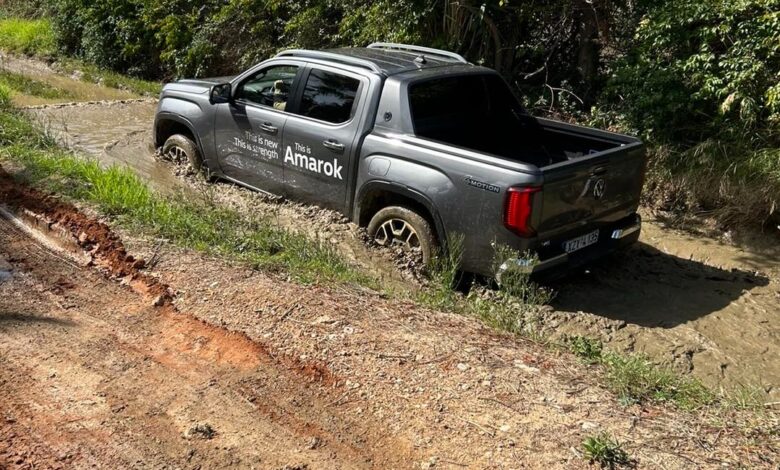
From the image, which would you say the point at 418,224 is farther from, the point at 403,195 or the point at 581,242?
the point at 581,242

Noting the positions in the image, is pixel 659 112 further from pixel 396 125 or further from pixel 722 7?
pixel 396 125

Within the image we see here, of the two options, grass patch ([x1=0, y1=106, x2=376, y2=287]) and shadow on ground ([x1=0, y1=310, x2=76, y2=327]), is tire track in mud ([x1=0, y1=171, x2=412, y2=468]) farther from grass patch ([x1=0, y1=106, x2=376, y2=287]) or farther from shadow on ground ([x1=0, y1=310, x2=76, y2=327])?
grass patch ([x1=0, y1=106, x2=376, y2=287])

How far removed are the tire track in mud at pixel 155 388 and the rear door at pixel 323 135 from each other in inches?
85.0

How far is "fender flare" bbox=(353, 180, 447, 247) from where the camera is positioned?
6.16 metres

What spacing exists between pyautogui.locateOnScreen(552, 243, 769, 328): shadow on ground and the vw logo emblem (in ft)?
2.96

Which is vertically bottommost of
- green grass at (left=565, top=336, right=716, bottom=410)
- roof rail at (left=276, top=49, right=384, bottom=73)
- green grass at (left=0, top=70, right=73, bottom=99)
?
green grass at (left=0, top=70, right=73, bottom=99)

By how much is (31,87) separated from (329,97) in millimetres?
9898

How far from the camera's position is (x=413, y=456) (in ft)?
12.1

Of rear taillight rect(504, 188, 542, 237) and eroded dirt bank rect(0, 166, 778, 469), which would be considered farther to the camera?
rear taillight rect(504, 188, 542, 237)

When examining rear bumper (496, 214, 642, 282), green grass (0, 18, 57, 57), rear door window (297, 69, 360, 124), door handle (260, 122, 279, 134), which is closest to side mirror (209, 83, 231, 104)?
door handle (260, 122, 279, 134)

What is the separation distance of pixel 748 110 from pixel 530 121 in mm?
2506

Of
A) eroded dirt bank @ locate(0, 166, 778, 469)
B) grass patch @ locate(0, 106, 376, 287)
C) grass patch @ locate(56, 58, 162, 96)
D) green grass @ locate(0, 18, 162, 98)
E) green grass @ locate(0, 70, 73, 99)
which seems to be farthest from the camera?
green grass @ locate(0, 18, 162, 98)

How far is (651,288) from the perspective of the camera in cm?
677

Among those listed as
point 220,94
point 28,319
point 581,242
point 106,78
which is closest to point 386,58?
point 220,94
